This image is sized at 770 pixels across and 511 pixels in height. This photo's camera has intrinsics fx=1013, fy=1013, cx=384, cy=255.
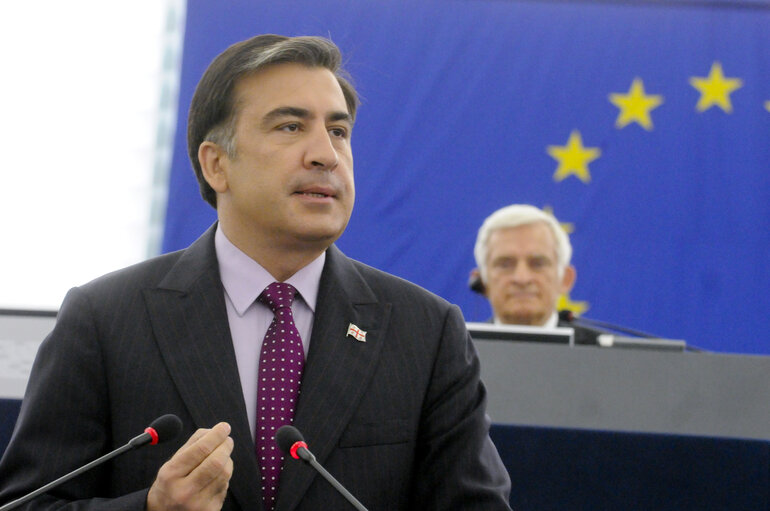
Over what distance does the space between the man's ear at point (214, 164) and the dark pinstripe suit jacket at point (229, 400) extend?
15 cm

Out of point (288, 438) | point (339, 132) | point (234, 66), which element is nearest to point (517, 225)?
point (339, 132)

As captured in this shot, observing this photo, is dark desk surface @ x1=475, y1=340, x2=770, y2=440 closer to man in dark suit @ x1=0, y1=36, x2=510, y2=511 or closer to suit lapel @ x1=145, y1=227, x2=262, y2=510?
man in dark suit @ x1=0, y1=36, x2=510, y2=511

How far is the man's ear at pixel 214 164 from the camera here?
1.77 metres

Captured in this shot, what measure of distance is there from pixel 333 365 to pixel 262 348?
0.38 feet

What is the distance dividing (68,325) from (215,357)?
0.24 m

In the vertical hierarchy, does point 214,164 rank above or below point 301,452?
above

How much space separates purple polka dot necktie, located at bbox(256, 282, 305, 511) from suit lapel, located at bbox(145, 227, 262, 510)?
3cm

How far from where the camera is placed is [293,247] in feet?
5.59

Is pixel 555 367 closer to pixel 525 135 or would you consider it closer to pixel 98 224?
pixel 525 135

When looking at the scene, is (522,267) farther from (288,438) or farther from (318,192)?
(288,438)

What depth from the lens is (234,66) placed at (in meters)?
1.73

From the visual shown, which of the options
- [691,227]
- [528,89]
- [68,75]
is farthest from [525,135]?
[68,75]

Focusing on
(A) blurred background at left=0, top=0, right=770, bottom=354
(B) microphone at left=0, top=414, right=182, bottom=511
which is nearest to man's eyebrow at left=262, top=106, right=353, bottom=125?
(B) microphone at left=0, top=414, right=182, bottom=511

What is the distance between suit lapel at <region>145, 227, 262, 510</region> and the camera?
1.52 meters
